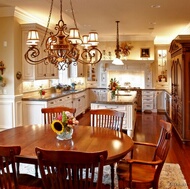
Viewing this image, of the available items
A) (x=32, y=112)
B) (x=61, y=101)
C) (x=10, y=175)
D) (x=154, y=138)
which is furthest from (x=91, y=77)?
(x=10, y=175)

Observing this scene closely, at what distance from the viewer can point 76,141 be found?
273cm

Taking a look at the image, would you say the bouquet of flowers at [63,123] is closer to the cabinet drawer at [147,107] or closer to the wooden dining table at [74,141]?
the wooden dining table at [74,141]

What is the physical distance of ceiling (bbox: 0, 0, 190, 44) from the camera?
521cm

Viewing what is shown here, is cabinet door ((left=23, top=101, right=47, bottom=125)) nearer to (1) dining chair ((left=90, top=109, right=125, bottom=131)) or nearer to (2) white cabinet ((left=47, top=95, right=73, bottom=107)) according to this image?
(2) white cabinet ((left=47, top=95, right=73, bottom=107))

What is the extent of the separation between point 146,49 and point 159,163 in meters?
8.30

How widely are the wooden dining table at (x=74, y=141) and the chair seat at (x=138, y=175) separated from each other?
15 cm

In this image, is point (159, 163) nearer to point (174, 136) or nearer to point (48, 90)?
point (174, 136)

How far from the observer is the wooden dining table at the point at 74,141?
7.64 feet

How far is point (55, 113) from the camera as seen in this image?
3.85m

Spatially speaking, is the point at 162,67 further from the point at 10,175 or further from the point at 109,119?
the point at 10,175

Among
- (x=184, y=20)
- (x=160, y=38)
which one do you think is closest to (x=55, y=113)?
(x=184, y=20)

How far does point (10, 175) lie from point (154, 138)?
4.47m

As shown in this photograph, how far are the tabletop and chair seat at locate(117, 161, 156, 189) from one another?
0.30 metres

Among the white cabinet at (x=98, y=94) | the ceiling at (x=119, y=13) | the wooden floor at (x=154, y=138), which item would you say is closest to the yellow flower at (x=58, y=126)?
the wooden floor at (x=154, y=138)
